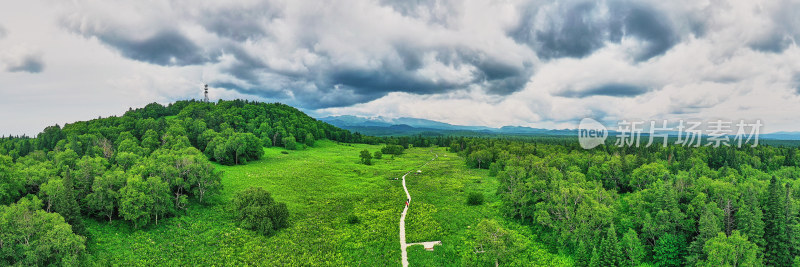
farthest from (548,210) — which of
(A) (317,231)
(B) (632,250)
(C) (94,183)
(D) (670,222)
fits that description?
(C) (94,183)

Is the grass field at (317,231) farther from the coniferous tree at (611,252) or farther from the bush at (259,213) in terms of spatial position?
the coniferous tree at (611,252)

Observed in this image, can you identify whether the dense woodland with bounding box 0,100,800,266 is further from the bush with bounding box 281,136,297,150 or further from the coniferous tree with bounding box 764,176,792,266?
the bush with bounding box 281,136,297,150

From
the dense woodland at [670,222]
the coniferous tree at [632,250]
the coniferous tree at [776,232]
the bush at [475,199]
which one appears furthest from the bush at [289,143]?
the coniferous tree at [776,232]

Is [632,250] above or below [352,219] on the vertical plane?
above

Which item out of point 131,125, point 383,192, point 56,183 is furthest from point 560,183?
point 131,125

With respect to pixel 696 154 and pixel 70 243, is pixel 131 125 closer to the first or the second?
pixel 70 243

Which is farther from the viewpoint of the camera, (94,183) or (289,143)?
(289,143)

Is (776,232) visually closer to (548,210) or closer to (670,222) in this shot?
(670,222)
